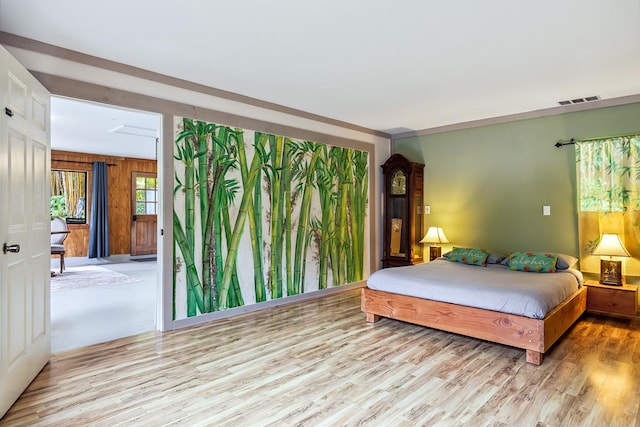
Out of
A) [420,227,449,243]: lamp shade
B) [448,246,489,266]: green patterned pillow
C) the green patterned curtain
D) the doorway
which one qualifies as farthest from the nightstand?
the doorway

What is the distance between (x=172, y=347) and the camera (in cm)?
328

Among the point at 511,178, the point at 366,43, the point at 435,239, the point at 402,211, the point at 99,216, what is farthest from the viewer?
the point at 99,216

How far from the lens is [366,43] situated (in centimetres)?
294

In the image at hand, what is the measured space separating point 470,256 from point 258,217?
8.52ft

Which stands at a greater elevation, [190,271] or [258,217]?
[258,217]

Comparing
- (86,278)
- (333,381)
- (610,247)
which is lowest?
(333,381)

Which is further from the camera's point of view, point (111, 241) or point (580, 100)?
point (111, 241)

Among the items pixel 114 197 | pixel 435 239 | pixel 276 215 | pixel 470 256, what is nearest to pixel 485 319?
pixel 470 256

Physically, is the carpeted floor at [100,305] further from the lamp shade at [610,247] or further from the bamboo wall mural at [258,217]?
the lamp shade at [610,247]

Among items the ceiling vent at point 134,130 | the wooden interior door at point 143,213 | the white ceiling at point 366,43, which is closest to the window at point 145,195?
the wooden interior door at point 143,213

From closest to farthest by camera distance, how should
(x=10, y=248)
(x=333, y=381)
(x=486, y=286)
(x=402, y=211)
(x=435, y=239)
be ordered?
(x=10, y=248), (x=333, y=381), (x=486, y=286), (x=435, y=239), (x=402, y=211)

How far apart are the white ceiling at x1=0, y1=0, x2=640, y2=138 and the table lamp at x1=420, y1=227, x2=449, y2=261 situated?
195cm

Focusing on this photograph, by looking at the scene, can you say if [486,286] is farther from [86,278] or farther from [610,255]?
[86,278]

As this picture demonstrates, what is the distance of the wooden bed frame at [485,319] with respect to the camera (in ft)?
9.71
